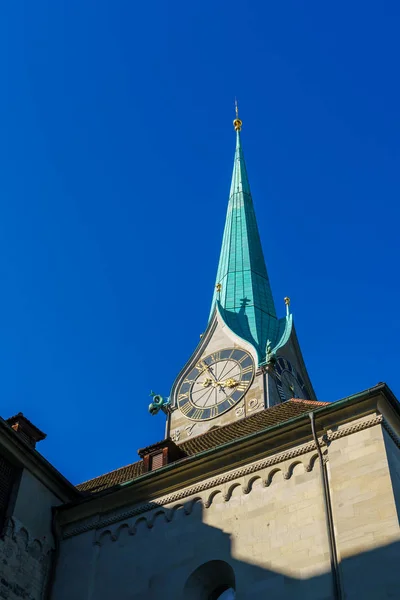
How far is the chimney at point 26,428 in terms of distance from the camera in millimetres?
18406

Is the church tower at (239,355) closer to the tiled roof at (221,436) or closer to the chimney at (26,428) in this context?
the tiled roof at (221,436)

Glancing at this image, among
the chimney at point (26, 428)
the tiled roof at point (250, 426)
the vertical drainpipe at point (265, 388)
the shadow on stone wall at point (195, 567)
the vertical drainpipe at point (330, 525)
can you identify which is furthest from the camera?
the vertical drainpipe at point (265, 388)

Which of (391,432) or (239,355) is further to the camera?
(239,355)

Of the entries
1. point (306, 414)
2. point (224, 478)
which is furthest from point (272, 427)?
point (224, 478)

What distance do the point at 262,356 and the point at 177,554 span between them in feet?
66.5

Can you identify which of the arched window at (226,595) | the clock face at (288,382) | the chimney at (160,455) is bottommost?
the arched window at (226,595)

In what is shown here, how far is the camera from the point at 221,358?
3691cm

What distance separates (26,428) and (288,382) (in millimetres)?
18673

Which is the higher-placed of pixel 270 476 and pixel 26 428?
pixel 26 428

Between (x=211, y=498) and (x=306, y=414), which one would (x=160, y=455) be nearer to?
(x=211, y=498)

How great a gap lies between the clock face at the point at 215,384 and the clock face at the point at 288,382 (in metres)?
1.12

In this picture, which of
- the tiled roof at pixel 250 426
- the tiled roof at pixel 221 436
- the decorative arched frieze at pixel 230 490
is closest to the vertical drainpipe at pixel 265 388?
the tiled roof at pixel 221 436

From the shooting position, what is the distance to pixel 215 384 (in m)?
35.2

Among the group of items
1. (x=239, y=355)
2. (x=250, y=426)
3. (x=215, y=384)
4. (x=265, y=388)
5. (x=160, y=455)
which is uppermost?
(x=239, y=355)
